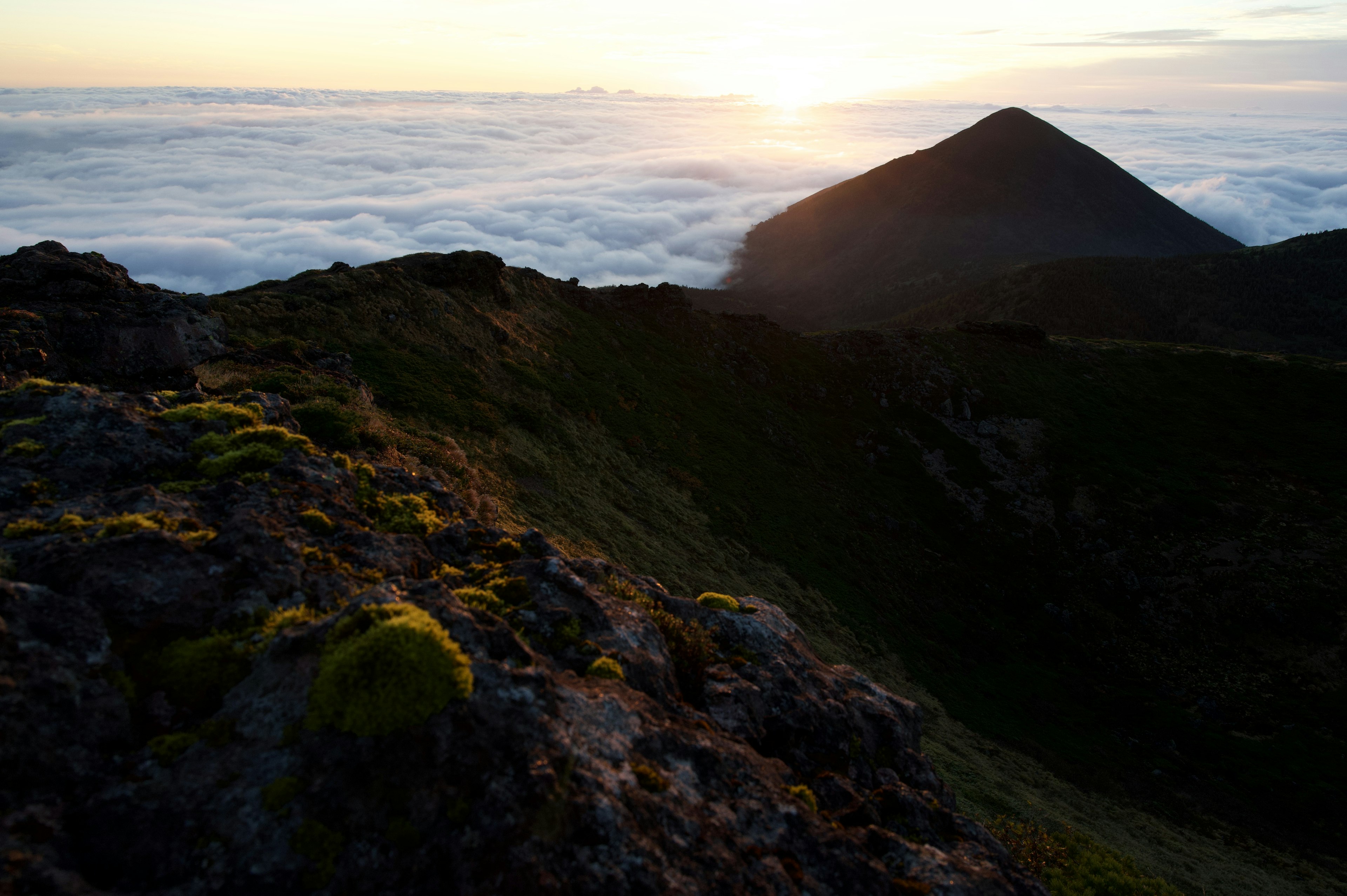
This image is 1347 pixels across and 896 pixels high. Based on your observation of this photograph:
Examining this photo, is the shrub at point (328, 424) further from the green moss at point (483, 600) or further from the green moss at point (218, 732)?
the green moss at point (218, 732)

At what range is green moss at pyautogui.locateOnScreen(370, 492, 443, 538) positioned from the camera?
14156 mm

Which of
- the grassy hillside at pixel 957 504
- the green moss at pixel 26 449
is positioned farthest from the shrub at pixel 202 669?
the grassy hillside at pixel 957 504

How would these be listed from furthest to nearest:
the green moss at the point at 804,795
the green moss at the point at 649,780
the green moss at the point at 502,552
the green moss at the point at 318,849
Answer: the green moss at the point at 502,552 → the green moss at the point at 804,795 → the green moss at the point at 649,780 → the green moss at the point at 318,849

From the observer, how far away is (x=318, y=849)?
24.7ft

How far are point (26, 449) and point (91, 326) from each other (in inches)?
432

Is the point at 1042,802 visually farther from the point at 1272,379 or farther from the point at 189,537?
the point at 1272,379

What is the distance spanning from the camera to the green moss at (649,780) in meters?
9.53

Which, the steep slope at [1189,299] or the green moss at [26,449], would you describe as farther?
the steep slope at [1189,299]

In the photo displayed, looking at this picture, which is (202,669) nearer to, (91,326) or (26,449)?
(26,449)

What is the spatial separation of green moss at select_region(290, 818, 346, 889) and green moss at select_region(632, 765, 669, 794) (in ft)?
13.4

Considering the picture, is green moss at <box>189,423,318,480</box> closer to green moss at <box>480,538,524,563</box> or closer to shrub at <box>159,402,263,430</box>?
shrub at <box>159,402,263,430</box>

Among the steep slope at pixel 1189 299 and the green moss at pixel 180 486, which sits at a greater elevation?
the steep slope at pixel 1189 299

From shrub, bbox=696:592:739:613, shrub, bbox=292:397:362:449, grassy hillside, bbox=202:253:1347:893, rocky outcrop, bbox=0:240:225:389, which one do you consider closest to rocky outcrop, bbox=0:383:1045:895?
shrub, bbox=696:592:739:613

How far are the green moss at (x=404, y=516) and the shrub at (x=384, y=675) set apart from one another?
4960mm
